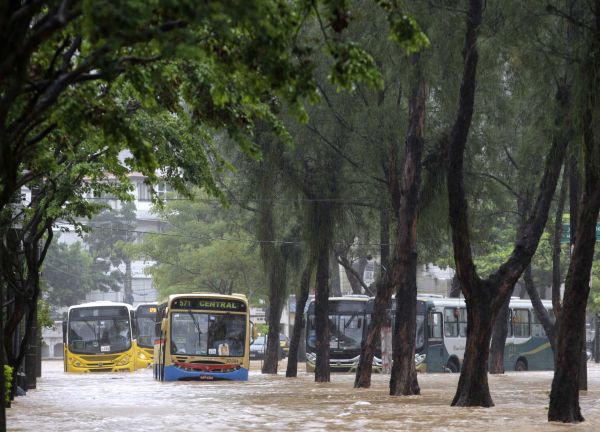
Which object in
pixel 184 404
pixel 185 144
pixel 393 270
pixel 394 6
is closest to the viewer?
pixel 394 6

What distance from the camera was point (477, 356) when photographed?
72.1 feet

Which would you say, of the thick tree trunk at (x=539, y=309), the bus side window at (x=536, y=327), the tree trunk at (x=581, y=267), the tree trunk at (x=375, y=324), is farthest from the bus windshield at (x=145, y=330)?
the tree trunk at (x=581, y=267)

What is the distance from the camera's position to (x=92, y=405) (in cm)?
2569

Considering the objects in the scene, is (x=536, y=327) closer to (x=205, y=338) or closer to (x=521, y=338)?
(x=521, y=338)

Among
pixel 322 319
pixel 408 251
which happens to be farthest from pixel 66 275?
pixel 408 251

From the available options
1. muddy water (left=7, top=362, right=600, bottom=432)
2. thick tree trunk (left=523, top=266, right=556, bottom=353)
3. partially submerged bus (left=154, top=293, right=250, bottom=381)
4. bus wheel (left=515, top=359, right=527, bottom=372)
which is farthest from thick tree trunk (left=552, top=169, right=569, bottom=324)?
bus wheel (left=515, top=359, right=527, bottom=372)

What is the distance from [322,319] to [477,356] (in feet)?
47.6

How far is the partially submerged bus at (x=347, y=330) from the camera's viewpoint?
4856 centimetres

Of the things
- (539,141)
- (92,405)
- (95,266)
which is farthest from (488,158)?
(95,266)

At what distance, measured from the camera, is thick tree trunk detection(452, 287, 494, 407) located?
2198 cm

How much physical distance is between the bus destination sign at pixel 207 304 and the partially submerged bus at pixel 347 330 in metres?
11.0

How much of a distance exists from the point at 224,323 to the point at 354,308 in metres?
11.9

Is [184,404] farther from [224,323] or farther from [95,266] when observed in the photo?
[95,266]

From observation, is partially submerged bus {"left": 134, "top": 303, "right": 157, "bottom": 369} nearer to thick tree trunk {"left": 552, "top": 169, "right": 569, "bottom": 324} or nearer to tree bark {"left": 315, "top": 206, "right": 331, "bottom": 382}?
tree bark {"left": 315, "top": 206, "right": 331, "bottom": 382}
